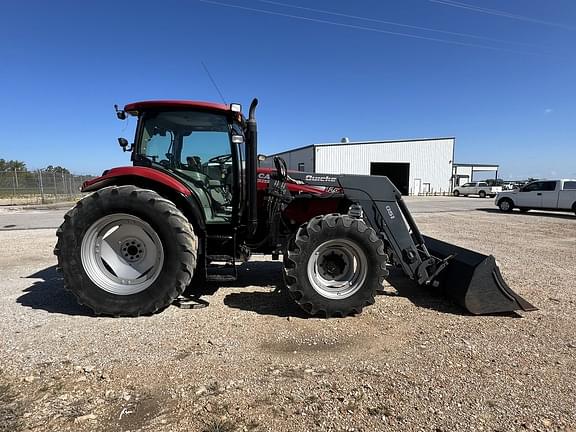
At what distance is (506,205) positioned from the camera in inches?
790

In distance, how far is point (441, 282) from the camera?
4574 mm

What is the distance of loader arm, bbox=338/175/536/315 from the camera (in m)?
4.08

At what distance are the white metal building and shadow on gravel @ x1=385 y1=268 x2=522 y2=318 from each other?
1208 inches

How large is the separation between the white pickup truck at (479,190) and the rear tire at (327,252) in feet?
133

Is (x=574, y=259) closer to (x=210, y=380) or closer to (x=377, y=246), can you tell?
(x=377, y=246)

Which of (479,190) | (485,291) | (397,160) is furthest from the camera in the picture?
(479,190)

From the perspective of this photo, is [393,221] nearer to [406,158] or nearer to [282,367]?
[282,367]

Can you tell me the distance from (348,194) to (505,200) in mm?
19275

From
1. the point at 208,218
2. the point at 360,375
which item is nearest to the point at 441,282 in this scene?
the point at 360,375

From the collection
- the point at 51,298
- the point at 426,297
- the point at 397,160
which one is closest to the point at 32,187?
the point at 51,298

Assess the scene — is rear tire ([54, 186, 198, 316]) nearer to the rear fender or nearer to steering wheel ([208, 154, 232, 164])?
the rear fender

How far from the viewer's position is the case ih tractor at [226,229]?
4.01 metres

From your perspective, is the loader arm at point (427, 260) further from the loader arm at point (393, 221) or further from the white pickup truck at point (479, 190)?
the white pickup truck at point (479, 190)

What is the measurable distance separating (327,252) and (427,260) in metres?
1.30
